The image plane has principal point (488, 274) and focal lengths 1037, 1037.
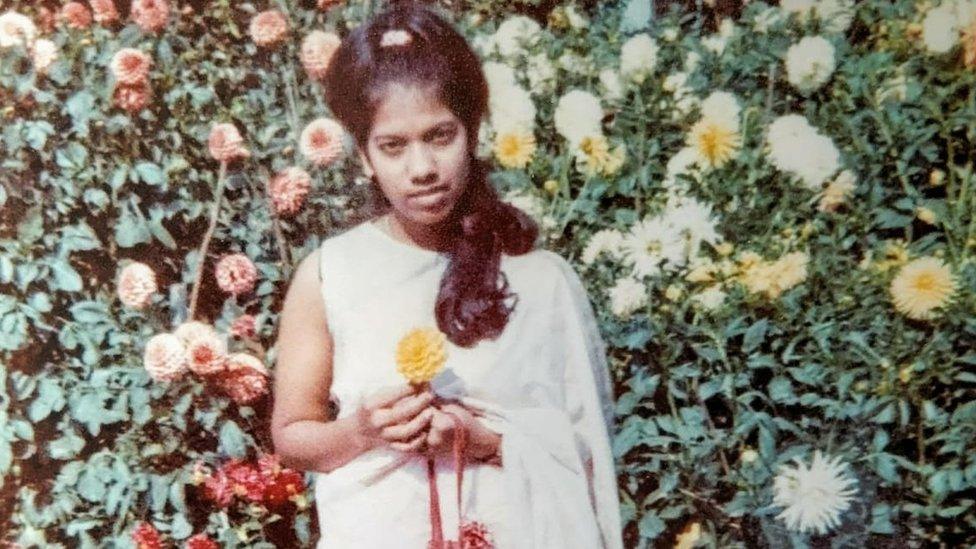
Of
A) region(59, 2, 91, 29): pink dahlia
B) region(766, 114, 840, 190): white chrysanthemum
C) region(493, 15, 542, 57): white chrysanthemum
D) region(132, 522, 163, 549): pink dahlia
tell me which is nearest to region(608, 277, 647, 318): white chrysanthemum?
region(766, 114, 840, 190): white chrysanthemum

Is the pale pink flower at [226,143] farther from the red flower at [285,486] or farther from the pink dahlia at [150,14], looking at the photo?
the red flower at [285,486]

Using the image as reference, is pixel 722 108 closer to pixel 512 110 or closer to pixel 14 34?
pixel 512 110

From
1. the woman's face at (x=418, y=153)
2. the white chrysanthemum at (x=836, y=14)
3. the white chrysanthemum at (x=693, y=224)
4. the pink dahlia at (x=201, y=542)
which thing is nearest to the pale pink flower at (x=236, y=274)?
the woman's face at (x=418, y=153)

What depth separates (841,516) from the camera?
126 centimetres

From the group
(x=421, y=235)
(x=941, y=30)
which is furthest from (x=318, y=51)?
(x=941, y=30)

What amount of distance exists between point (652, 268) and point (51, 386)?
0.80m

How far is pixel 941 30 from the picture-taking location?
49.6 inches

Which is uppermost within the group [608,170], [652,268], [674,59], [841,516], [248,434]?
[674,59]

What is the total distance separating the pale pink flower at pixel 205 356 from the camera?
1334 millimetres

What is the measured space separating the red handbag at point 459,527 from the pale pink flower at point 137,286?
0.43m

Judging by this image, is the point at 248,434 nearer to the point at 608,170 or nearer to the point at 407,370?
the point at 407,370

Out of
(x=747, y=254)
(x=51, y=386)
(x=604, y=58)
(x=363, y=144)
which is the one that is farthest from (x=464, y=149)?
(x=51, y=386)

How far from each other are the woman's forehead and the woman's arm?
208 mm

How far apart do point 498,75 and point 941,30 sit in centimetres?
54
